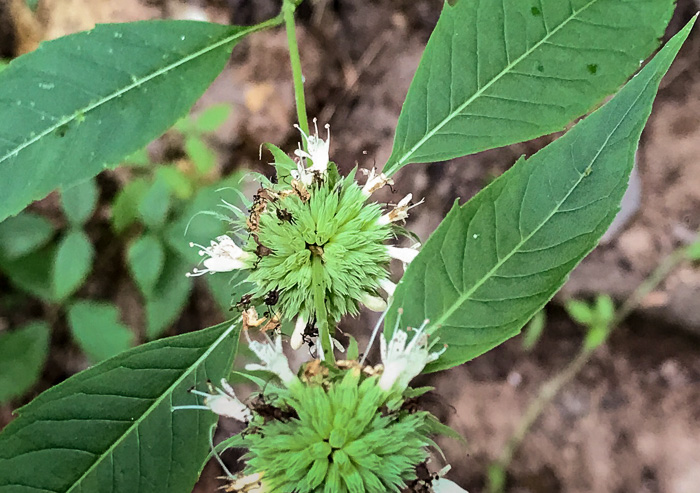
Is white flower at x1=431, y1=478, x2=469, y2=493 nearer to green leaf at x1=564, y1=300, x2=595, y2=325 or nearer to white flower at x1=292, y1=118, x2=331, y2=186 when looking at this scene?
white flower at x1=292, y1=118, x2=331, y2=186

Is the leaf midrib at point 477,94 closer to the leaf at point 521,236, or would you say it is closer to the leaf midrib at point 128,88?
the leaf at point 521,236

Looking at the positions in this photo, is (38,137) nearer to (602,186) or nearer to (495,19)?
(495,19)

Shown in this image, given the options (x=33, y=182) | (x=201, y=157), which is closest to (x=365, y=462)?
(x=33, y=182)

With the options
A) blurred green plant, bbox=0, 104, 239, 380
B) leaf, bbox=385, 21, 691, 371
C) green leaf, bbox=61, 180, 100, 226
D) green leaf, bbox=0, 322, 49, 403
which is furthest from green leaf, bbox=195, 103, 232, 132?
leaf, bbox=385, 21, 691, 371

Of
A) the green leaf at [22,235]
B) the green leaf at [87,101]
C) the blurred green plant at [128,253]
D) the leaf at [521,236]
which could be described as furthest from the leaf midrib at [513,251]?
the green leaf at [22,235]

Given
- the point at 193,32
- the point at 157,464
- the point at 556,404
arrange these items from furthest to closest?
the point at 556,404
the point at 193,32
the point at 157,464

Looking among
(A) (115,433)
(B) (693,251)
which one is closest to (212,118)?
(A) (115,433)
